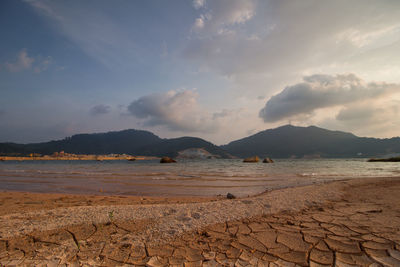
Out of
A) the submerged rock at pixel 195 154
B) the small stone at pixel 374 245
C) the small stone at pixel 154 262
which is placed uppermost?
the small stone at pixel 374 245

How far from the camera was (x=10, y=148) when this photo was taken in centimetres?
11725

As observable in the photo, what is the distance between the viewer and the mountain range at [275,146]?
381ft

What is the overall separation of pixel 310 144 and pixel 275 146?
24.2 m

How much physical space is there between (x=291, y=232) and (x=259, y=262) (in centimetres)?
131

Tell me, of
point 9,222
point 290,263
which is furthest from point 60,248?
point 290,263

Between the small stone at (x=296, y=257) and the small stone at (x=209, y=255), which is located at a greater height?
the small stone at (x=296, y=257)

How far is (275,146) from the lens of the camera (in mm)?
147500

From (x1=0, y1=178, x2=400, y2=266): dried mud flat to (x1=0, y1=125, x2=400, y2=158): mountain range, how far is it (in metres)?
124

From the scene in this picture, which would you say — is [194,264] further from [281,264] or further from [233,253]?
[281,264]

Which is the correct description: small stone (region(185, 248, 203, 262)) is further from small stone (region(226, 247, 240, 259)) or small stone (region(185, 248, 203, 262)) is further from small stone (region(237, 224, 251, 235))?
small stone (region(237, 224, 251, 235))

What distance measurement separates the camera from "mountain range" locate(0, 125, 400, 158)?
11600 cm

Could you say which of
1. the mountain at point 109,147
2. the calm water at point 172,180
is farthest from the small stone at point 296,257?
the mountain at point 109,147

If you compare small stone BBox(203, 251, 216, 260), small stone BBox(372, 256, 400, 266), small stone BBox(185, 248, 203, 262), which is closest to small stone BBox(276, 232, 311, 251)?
small stone BBox(372, 256, 400, 266)

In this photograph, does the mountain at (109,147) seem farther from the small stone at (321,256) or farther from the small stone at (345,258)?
the small stone at (345,258)
